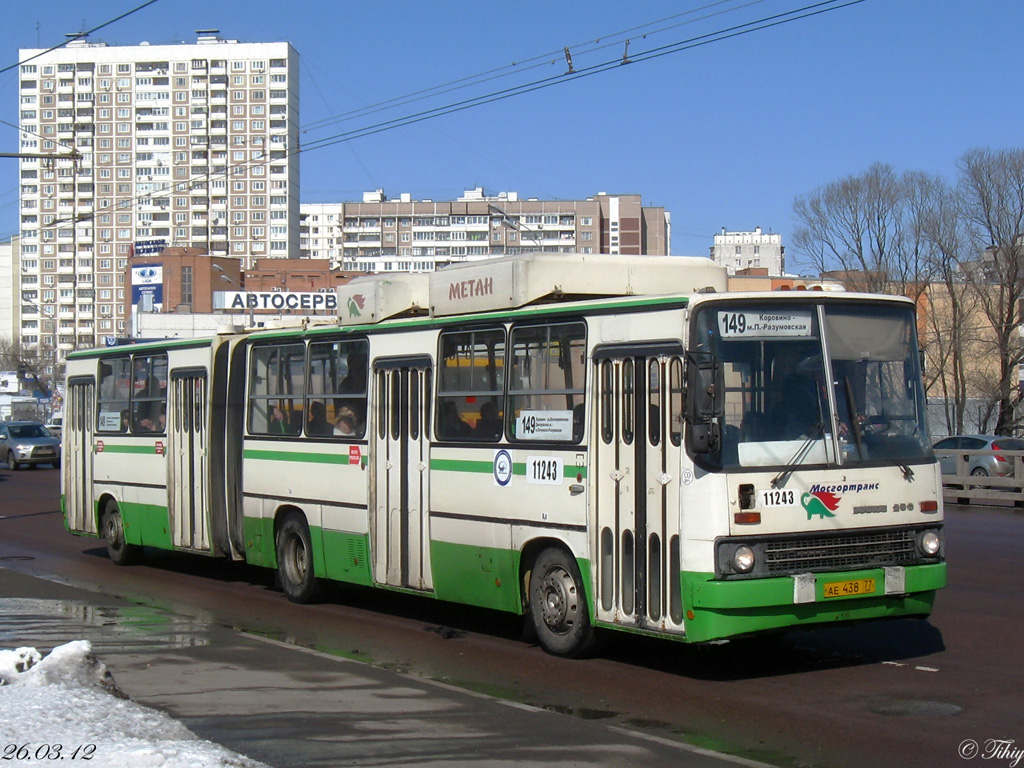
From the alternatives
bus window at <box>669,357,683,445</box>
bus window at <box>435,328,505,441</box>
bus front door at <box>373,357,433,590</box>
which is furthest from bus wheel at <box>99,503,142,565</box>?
bus window at <box>669,357,683,445</box>

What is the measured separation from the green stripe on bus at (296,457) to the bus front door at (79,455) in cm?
461

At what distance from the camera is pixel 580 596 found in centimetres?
950

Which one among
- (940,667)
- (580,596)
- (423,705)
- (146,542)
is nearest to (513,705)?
(423,705)

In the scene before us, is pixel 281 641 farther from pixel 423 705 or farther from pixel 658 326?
pixel 658 326

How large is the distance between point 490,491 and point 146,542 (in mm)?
7473

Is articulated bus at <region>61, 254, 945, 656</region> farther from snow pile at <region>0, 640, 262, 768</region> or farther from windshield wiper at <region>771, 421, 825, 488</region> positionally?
snow pile at <region>0, 640, 262, 768</region>

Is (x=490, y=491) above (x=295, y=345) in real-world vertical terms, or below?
below

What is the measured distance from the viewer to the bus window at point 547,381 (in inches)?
378

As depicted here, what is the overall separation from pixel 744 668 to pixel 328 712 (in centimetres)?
334

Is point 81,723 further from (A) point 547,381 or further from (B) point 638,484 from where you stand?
(A) point 547,381

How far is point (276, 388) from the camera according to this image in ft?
44.5

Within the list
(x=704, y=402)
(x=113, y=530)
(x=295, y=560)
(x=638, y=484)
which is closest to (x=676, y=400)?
(x=704, y=402)

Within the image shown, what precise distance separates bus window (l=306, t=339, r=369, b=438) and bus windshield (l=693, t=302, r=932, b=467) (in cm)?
455

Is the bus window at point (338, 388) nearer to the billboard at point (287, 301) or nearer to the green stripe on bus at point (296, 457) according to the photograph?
the green stripe on bus at point (296, 457)
